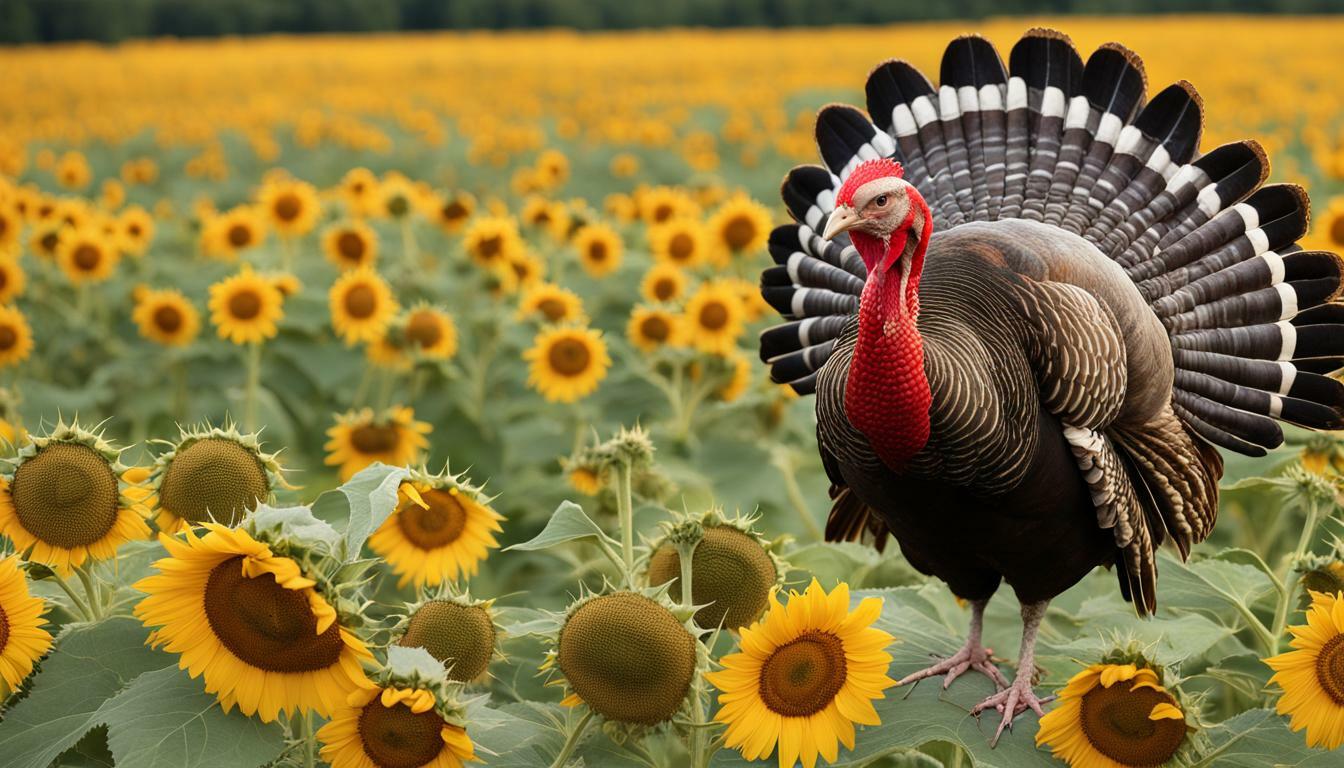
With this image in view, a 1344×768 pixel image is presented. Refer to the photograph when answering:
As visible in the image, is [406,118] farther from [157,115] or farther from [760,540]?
[760,540]

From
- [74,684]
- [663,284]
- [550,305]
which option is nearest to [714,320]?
[663,284]

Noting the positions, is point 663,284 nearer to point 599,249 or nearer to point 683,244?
point 683,244

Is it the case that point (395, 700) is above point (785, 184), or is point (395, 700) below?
below

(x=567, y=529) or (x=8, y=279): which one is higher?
(x=567, y=529)

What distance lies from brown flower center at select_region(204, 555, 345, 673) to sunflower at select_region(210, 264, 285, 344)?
3146 mm

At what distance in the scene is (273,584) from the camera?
220cm

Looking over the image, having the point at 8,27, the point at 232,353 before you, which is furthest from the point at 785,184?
the point at 8,27

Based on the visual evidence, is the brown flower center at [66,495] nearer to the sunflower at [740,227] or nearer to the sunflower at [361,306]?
the sunflower at [361,306]

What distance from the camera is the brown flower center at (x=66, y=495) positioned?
2.53 metres

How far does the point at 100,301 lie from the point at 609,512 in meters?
3.68

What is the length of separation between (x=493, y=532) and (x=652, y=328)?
1.07 meters

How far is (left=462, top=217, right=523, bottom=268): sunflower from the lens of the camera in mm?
6320

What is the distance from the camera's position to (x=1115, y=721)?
7.99 feet

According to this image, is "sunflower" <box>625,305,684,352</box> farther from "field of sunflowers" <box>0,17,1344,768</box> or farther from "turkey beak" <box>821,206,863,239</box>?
"turkey beak" <box>821,206,863,239</box>
